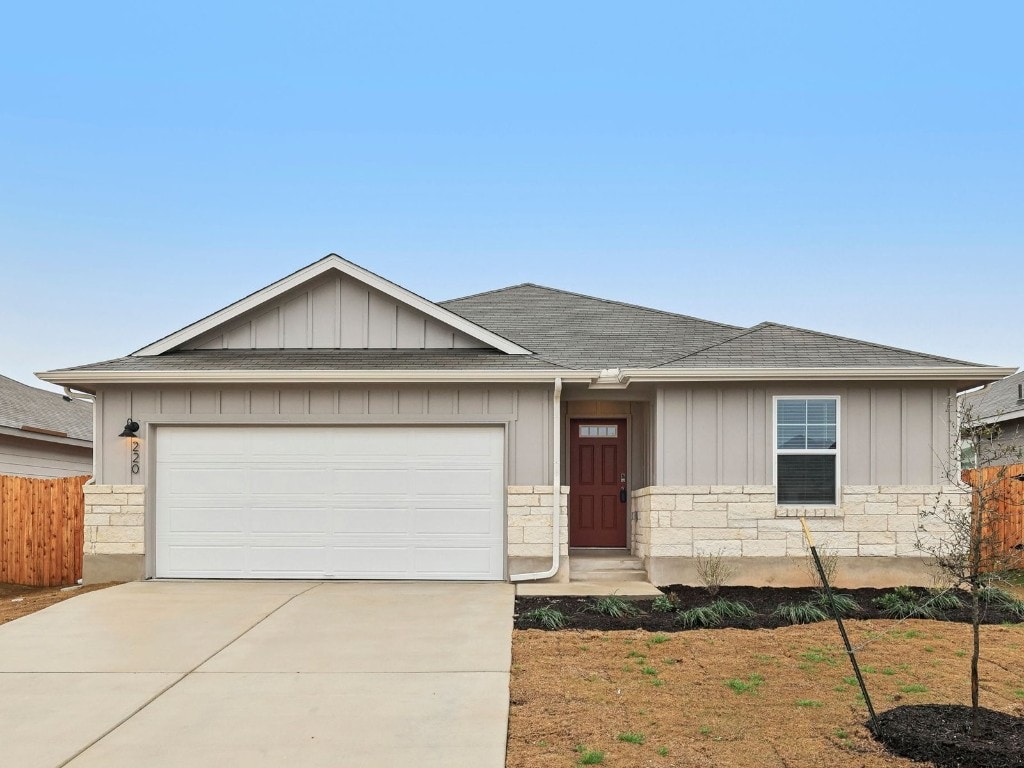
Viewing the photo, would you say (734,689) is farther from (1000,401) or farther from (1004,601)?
(1000,401)

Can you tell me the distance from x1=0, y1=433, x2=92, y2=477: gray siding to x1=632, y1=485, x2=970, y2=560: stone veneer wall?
13.4 meters

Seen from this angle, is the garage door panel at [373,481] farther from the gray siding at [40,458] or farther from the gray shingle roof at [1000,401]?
the gray shingle roof at [1000,401]

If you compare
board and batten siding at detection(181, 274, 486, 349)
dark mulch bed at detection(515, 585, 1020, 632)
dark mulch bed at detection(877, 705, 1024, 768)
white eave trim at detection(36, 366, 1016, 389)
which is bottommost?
dark mulch bed at detection(515, 585, 1020, 632)

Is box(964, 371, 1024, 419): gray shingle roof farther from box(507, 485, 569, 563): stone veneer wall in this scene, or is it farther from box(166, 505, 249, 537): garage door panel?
box(166, 505, 249, 537): garage door panel

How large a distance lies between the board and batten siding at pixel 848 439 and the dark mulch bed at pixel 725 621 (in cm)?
142

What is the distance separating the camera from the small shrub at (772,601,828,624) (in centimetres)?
880

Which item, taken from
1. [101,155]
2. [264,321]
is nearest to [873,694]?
[264,321]

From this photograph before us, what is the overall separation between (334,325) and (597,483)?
466cm

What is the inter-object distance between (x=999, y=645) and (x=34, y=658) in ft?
28.5

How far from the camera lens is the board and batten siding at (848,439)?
10.9m

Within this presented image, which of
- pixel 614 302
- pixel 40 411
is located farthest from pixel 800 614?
pixel 40 411

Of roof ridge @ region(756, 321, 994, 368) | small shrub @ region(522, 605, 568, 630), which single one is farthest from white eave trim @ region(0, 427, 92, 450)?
roof ridge @ region(756, 321, 994, 368)

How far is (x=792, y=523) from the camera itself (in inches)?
425

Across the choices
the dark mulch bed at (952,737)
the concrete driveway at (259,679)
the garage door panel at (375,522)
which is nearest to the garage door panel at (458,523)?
the garage door panel at (375,522)
